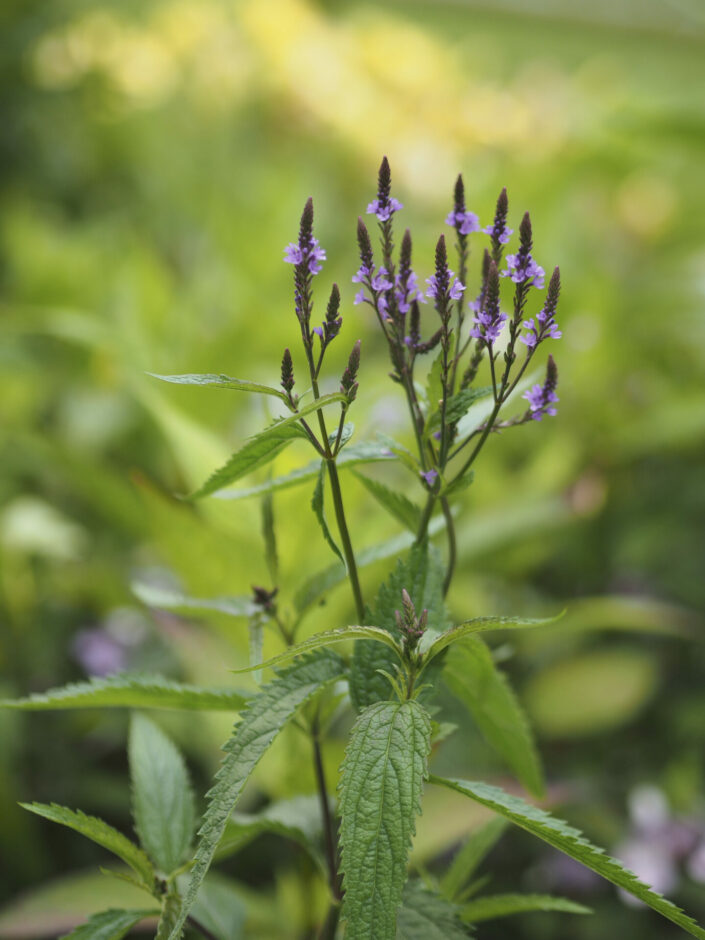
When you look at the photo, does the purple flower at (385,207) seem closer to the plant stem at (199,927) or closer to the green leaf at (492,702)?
the green leaf at (492,702)

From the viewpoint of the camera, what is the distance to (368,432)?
2.12 ft

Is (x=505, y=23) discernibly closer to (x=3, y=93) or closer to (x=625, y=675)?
(x=3, y=93)

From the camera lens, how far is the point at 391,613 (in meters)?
0.33

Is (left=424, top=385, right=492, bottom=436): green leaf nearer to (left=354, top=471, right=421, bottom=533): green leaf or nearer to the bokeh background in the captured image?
(left=354, top=471, right=421, bottom=533): green leaf

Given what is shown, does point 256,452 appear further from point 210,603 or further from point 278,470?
point 278,470

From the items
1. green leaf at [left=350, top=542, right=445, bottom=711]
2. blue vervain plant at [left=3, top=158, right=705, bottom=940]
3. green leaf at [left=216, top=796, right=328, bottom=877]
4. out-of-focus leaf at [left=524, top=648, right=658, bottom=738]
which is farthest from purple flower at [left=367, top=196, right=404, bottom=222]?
out-of-focus leaf at [left=524, top=648, right=658, bottom=738]

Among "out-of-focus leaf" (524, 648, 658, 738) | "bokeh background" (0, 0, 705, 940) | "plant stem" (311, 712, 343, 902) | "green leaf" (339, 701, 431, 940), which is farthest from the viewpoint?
"out-of-focus leaf" (524, 648, 658, 738)

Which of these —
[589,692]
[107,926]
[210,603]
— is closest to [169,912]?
[107,926]

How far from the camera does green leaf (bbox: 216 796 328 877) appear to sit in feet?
1.13

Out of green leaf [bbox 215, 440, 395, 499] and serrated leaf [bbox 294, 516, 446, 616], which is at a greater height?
green leaf [bbox 215, 440, 395, 499]

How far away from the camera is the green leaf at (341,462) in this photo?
337 mm

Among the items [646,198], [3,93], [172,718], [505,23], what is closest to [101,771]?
[172,718]

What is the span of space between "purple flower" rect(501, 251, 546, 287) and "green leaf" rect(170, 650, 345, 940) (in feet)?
0.51

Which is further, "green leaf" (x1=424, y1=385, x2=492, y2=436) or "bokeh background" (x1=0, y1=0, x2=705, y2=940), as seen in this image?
"bokeh background" (x1=0, y1=0, x2=705, y2=940)
